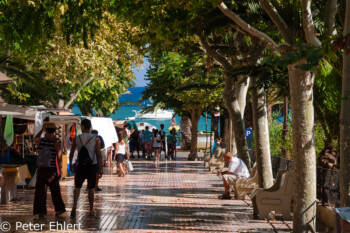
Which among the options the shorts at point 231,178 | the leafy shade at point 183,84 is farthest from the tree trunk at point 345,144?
the leafy shade at point 183,84

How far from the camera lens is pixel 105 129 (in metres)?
26.0

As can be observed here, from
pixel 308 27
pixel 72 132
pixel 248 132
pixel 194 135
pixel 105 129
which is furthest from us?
pixel 194 135

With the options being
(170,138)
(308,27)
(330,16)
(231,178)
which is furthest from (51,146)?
(170,138)

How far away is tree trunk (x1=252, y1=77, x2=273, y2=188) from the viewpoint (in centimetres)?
1447

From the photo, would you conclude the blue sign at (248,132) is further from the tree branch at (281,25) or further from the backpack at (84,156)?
the tree branch at (281,25)

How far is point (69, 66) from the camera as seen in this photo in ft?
75.3

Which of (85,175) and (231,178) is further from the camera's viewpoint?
(231,178)

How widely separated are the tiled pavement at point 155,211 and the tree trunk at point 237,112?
53.9 inches

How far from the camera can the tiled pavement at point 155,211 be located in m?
10.9

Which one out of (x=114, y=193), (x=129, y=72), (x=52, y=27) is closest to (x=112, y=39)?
(x=129, y=72)

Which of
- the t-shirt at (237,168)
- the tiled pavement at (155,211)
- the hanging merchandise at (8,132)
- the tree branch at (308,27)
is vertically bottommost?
the tiled pavement at (155,211)

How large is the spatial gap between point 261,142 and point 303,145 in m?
4.85

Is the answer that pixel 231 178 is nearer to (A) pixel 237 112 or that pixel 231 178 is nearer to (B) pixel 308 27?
(A) pixel 237 112

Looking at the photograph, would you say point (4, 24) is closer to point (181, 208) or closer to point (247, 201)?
point (181, 208)
